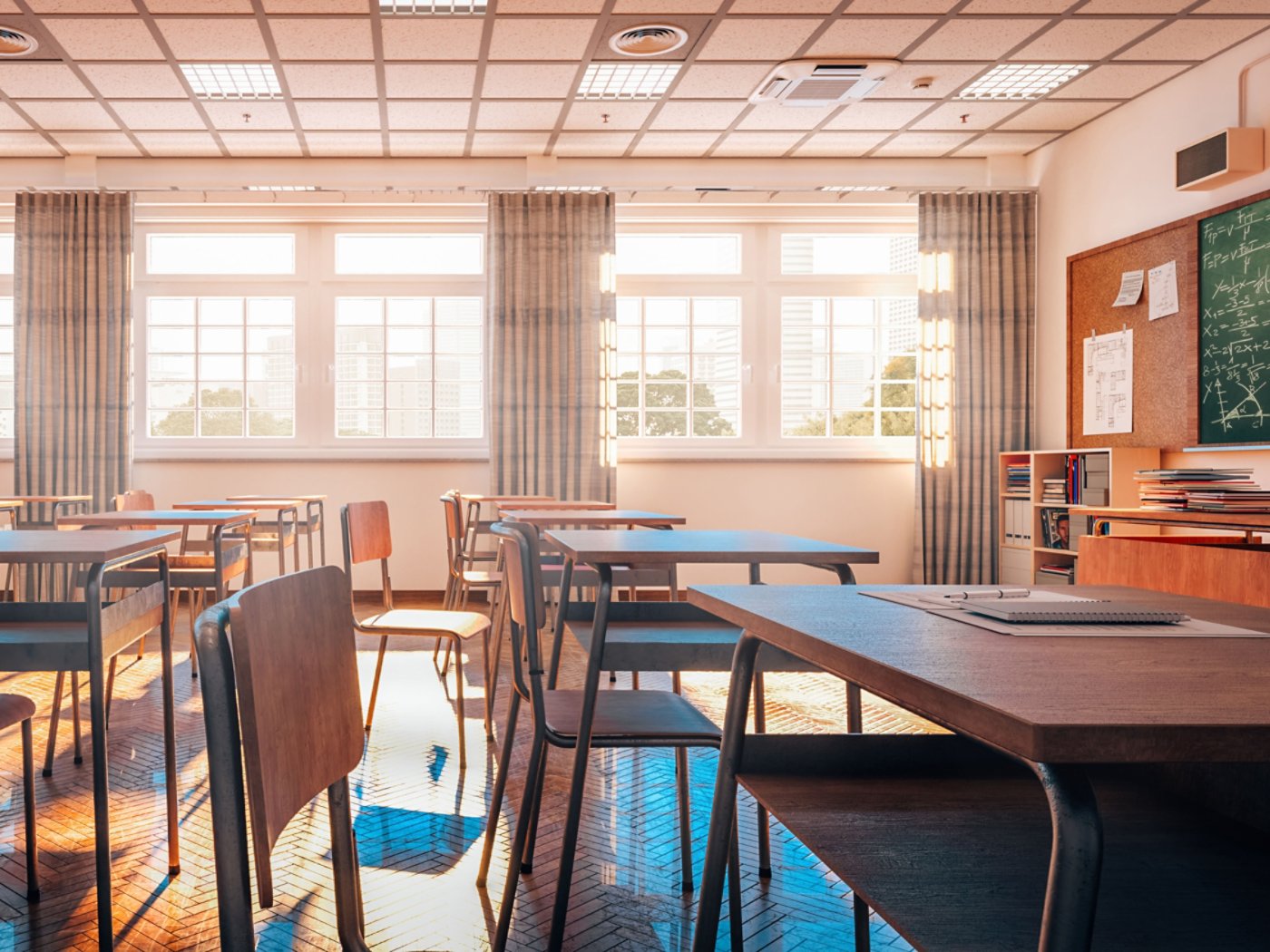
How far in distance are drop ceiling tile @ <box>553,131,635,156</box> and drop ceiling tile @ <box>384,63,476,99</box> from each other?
95cm

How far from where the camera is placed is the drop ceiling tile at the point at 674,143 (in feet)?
21.1

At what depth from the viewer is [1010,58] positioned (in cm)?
521

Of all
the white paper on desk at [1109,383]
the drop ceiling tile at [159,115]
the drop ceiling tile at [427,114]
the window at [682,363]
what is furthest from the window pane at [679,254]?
the drop ceiling tile at [159,115]

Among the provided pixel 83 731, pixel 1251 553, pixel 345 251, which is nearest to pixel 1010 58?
pixel 1251 553

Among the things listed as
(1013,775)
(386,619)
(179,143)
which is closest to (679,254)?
(179,143)

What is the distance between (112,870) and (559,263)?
17.6ft

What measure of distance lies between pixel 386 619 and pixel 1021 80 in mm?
4628

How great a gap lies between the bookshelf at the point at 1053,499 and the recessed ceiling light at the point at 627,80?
3236 mm

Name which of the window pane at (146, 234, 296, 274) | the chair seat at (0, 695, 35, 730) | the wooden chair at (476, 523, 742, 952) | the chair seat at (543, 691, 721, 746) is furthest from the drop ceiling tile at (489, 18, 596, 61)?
the chair seat at (0, 695, 35, 730)

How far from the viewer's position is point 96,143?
6.45m

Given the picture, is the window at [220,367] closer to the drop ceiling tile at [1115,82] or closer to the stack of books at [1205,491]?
the drop ceiling tile at [1115,82]

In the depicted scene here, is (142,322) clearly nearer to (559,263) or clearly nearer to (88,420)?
(88,420)

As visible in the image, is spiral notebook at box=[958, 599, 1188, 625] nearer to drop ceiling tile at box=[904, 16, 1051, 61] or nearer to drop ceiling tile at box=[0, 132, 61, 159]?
drop ceiling tile at box=[904, 16, 1051, 61]

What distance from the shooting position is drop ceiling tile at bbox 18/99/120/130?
18.8 ft
